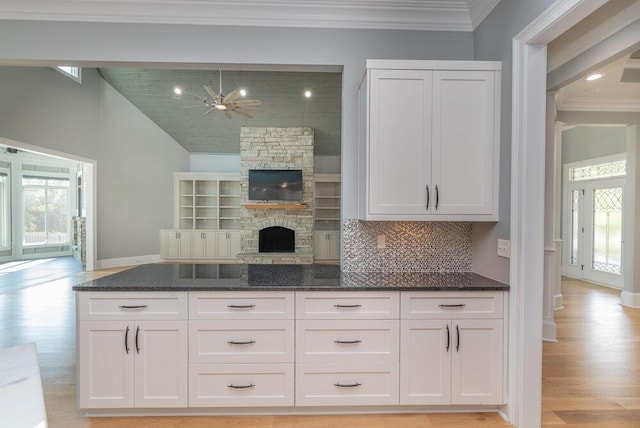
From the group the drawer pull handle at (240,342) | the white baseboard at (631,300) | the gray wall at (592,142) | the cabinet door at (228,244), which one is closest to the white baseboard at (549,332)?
the white baseboard at (631,300)

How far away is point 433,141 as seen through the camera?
231cm

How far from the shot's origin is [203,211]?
9.17 metres

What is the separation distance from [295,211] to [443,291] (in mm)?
6170

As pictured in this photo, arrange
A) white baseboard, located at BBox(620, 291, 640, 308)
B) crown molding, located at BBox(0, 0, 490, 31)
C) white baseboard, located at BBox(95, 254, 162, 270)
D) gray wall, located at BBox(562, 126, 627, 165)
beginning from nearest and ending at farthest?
crown molding, located at BBox(0, 0, 490, 31) < white baseboard, located at BBox(620, 291, 640, 308) < gray wall, located at BBox(562, 126, 627, 165) < white baseboard, located at BBox(95, 254, 162, 270)

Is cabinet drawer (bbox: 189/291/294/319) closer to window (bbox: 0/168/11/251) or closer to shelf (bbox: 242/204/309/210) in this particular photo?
shelf (bbox: 242/204/309/210)

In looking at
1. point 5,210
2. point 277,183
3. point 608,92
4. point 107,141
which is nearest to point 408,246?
point 608,92

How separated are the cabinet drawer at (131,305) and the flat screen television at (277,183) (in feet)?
18.9

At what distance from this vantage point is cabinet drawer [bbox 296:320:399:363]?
217 cm

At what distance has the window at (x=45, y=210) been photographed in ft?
30.5

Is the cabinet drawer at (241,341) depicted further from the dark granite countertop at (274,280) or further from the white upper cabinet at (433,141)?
the white upper cabinet at (433,141)

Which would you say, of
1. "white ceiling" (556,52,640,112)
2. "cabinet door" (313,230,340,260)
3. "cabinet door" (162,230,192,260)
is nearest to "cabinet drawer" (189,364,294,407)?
"white ceiling" (556,52,640,112)

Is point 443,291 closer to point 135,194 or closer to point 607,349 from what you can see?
point 607,349

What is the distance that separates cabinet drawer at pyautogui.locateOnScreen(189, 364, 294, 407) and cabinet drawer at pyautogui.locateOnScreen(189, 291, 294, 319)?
320 millimetres

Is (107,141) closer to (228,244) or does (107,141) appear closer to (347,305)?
(228,244)
